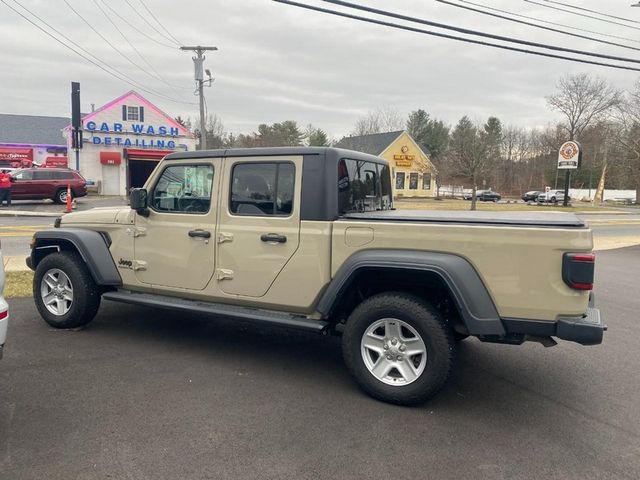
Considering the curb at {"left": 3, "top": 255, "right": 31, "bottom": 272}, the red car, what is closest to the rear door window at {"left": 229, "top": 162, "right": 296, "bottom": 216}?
the curb at {"left": 3, "top": 255, "right": 31, "bottom": 272}

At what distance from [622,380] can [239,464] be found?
11.3ft

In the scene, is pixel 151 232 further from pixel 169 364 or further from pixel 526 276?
pixel 526 276

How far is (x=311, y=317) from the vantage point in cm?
416

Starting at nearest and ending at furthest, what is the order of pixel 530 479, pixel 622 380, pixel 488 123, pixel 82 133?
pixel 530 479
pixel 622 380
pixel 82 133
pixel 488 123

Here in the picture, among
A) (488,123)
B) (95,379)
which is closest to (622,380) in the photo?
(95,379)

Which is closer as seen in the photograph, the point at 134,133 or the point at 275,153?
the point at 275,153

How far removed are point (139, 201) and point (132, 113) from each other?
34.0 metres

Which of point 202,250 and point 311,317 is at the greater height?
point 202,250

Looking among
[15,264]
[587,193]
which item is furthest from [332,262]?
[587,193]

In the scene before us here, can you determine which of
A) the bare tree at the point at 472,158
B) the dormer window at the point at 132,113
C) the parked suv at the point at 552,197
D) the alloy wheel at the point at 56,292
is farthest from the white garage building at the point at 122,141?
the parked suv at the point at 552,197

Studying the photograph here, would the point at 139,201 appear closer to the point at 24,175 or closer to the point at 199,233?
the point at 199,233

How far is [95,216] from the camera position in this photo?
5238mm

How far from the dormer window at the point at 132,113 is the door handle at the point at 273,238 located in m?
34.9

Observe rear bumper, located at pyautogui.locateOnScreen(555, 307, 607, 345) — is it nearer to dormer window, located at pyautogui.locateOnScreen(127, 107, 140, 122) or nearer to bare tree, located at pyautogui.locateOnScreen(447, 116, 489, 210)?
bare tree, located at pyautogui.locateOnScreen(447, 116, 489, 210)
